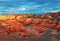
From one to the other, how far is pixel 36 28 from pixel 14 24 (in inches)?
29.3

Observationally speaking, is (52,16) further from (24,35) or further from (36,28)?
(24,35)

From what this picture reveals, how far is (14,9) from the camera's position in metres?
6.53

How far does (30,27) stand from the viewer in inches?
254

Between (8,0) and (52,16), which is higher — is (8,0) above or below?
above

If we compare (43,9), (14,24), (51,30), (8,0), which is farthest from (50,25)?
(8,0)

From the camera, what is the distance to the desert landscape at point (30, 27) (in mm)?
6352

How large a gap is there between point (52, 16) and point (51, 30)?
1.54 ft

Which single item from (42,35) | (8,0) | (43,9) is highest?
(8,0)

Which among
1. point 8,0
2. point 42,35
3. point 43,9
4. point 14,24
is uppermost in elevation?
point 8,0

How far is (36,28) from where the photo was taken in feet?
21.2

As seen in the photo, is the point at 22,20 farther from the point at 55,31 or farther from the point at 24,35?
the point at 55,31

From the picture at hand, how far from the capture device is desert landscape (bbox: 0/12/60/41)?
20.8ft

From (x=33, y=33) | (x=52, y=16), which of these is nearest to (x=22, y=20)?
(x=33, y=33)

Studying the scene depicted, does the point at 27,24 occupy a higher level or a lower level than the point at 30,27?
higher
